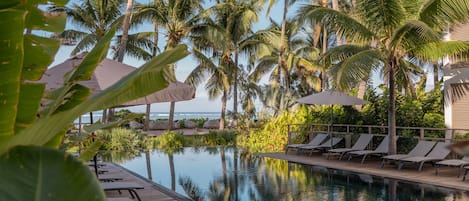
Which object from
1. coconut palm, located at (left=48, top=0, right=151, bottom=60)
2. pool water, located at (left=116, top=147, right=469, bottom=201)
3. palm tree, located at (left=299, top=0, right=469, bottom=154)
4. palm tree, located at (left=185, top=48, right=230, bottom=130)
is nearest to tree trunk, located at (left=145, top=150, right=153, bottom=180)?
pool water, located at (left=116, top=147, right=469, bottom=201)

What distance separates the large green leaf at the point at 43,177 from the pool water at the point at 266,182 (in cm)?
736

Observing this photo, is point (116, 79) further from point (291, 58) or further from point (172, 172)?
point (291, 58)

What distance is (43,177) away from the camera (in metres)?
0.98

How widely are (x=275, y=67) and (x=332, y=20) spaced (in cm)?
1571

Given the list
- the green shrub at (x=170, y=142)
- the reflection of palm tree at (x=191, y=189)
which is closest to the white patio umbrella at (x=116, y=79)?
the reflection of palm tree at (x=191, y=189)

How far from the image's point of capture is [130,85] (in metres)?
1.28

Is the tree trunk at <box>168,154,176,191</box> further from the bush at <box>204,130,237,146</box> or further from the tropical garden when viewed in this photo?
the bush at <box>204,130,237,146</box>

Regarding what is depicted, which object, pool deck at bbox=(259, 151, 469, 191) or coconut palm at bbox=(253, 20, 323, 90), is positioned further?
coconut palm at bbox=(253, 20, 323, 90)

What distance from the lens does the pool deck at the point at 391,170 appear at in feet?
31.6

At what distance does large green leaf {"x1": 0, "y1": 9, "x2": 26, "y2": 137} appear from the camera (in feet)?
3.62

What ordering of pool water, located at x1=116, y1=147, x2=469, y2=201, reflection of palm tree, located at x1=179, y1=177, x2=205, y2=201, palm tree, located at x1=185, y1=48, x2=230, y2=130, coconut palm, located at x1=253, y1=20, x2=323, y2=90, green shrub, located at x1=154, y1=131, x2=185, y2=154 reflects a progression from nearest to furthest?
reflection of palm tree, located at x1=179, y1=177, x2=205, y2=201, pool water, located at x1=116, y1=147, x2=469, y2=201, green shrub, located at x1=154, y1=131, x2=185, y2=154, palm tree, located at x1=185, y1=48, x2=230, y2=130, coconut palm, located at x1=253, y1=20, x2=323, y2=90

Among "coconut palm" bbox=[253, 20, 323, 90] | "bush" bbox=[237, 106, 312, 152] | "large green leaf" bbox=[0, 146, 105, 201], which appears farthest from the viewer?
"coconut palm" bbox=[253, 20, 323, 90]

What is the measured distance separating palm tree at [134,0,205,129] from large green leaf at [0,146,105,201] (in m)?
20.8

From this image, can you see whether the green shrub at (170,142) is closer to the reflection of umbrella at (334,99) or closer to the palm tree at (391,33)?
the reflection of umbrella at (334,99)
